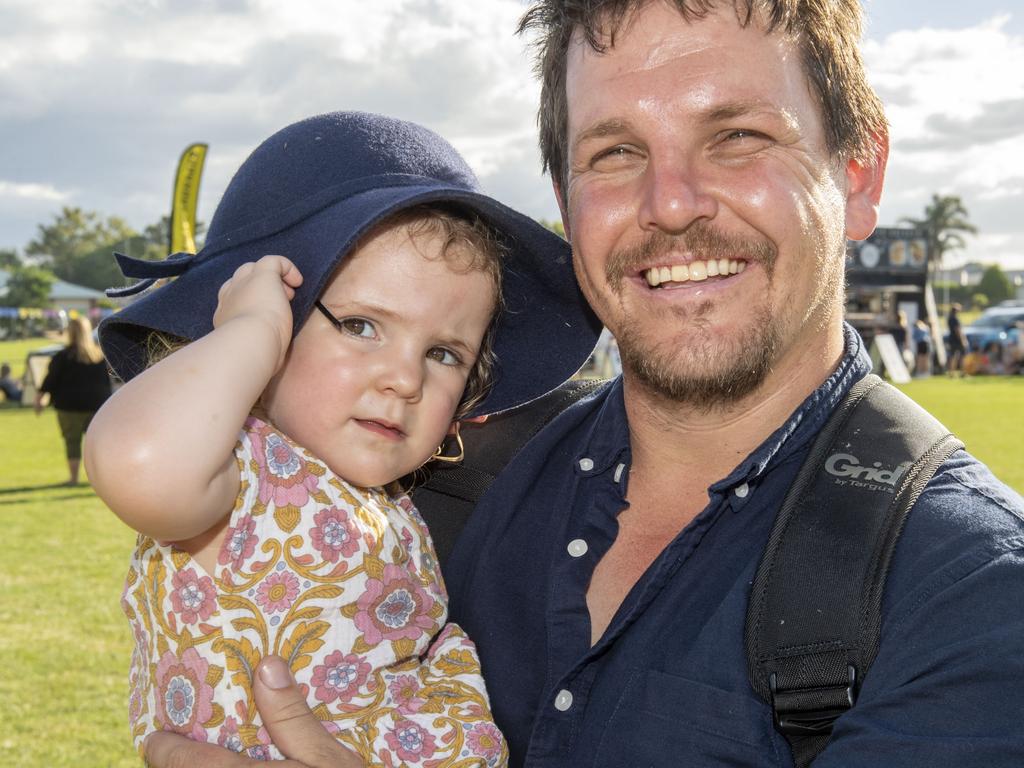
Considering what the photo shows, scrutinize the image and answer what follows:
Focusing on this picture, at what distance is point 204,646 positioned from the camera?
2084 millimetres

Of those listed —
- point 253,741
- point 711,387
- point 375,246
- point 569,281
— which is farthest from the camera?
point 569,281

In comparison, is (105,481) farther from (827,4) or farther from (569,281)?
(827,4)

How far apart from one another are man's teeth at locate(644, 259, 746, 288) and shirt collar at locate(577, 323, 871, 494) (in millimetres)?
345

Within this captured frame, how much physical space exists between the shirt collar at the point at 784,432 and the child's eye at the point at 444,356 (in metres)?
0.42

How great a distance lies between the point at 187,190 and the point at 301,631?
19.1 meters

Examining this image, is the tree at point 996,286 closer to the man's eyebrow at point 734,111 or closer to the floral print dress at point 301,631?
the man's eyebrow at point 734,111

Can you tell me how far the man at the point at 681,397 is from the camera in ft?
6.21

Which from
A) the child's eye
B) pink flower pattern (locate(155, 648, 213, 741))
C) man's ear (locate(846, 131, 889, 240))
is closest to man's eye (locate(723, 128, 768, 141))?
man's ear (locate(846, 131, 889, 240))

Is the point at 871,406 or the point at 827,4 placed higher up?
the point at 827,4

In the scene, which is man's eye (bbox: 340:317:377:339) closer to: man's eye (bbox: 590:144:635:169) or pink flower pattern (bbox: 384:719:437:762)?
man's eye (bbox: 590:144:635:169)

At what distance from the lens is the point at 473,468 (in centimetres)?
283

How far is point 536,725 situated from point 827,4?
1.81m

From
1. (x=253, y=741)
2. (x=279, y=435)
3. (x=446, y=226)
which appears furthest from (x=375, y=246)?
(x=253, y=741)

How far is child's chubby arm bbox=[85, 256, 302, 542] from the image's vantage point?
1841 mm
